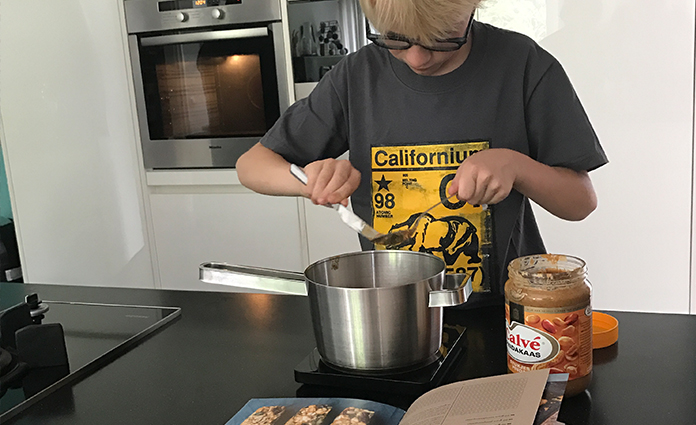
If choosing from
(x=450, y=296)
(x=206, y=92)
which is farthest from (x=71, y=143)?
(x=450, y=296)

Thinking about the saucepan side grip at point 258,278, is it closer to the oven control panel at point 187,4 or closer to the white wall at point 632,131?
the white wall at point 632,131

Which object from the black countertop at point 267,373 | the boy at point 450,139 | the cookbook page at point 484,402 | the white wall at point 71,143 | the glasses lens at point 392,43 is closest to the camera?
the cookbook page at point 484,402

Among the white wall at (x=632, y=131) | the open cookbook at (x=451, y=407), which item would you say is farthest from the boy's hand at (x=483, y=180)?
the white wall at (x=632, y=131)

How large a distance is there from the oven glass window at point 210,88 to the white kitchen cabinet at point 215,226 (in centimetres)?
16

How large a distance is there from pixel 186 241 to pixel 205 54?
0.63m

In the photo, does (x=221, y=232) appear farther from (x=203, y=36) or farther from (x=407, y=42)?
(x=407, y=42)

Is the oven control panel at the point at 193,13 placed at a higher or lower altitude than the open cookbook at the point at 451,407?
higher

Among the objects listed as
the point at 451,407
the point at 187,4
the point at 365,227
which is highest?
the point at 187,4

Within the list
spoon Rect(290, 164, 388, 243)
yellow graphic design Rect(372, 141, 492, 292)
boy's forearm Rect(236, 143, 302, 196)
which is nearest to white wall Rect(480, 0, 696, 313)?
yellow graphic design Rect(372, 141, 492, 292)

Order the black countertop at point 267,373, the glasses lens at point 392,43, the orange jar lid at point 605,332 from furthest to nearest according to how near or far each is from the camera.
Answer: the glasses lens at point 392,43
the orange jar lid at point 605,332
the black countertop at point 267,373

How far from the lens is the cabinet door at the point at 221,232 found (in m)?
2.13

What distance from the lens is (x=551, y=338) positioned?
62cm

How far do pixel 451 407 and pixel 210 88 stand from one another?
1770 millimetres

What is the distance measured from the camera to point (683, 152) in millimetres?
1743
